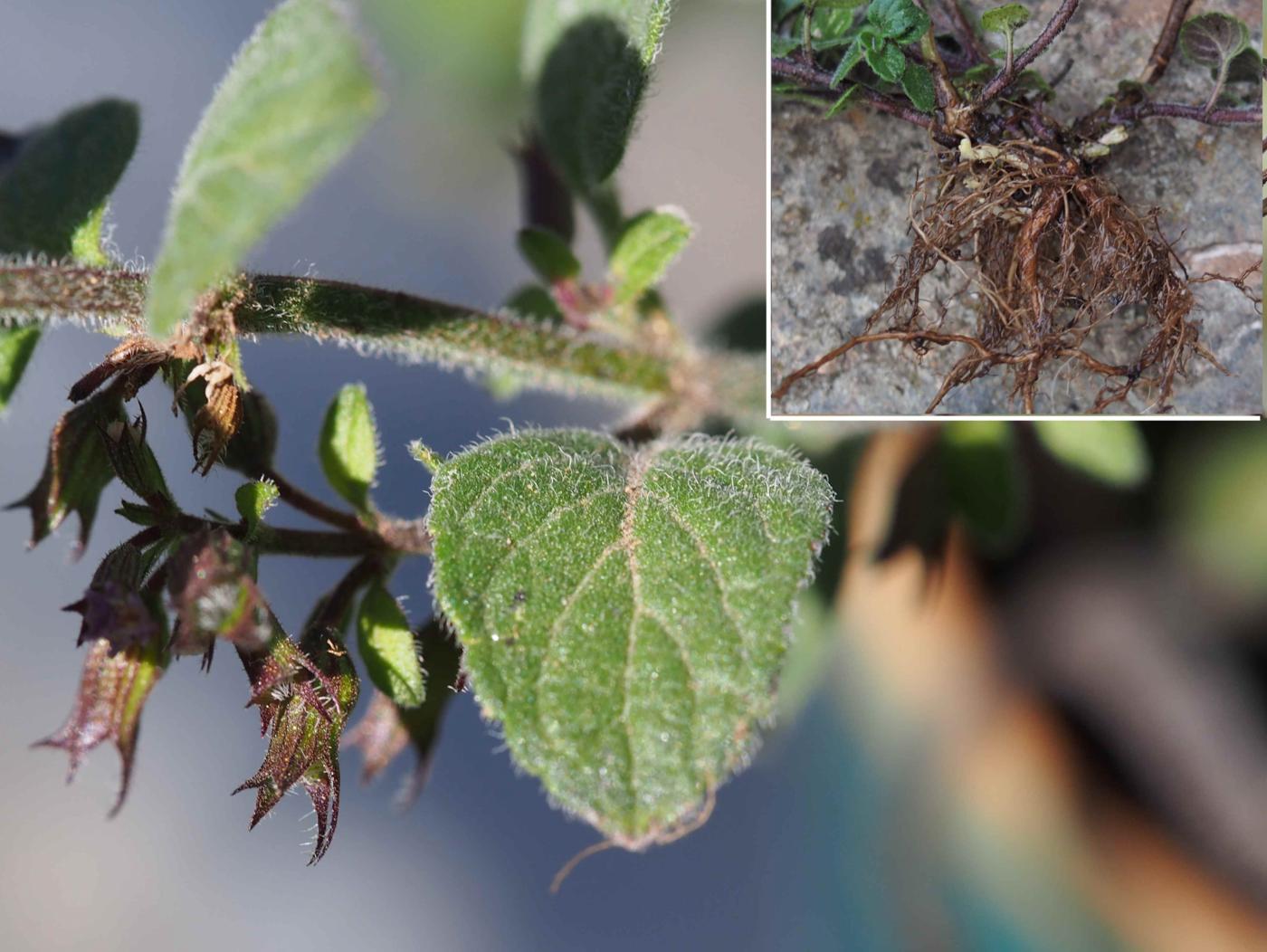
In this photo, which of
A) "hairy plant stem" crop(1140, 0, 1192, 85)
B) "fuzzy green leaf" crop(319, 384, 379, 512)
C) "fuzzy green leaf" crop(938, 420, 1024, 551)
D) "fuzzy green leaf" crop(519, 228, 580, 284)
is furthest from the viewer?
"fuzzy green leaf" crop(938, 420, 1024, 551)

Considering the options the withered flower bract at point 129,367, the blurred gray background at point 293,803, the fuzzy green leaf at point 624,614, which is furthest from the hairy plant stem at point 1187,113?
the withered flower bract at point 129,367

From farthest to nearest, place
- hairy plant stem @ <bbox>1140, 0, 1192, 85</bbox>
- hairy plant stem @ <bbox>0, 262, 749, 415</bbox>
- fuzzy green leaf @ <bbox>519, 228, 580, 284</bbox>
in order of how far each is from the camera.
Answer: fuzzy green leaf @ <bbox>519, 228, 580, 284</bbox> → hairy plant stem @ <bbox>1140, 0, 1192, 85</bbox> → hairy plant stem @ <bbox>0, 262, 749, 415</bbox>

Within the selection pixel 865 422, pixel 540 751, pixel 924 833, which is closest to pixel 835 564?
pixel 865 422

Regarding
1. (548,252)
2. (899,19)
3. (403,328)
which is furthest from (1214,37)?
(403,328)

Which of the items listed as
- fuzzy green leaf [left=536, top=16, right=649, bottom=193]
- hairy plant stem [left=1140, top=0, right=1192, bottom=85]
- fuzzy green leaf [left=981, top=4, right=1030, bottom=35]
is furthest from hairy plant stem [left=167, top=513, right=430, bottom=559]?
hairy plant stem [left=1140, top=0, right=1192, bottom=85]

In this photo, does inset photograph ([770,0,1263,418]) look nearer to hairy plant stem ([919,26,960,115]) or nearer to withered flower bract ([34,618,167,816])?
hairy plant stem ([919,26,960,115])

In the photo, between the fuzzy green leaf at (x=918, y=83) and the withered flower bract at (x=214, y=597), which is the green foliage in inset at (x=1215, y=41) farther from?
the withered flower bract at (x=214, y=597)

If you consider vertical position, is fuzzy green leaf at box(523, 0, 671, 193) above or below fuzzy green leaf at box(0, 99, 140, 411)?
above
